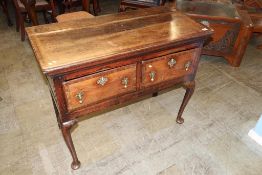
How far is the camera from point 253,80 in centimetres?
250

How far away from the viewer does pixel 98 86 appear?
1.22 metres

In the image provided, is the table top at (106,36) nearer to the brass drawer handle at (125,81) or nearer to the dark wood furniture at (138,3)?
the brass drawer handle at (125,81)

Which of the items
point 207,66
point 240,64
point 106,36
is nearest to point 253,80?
point 240,64

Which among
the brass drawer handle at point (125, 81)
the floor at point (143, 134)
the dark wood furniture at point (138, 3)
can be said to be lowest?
the floor at point (143, 134)

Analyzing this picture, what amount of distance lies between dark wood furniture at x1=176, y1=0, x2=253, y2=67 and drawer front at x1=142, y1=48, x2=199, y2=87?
3.79 ft

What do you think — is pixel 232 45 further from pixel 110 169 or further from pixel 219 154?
pixel 110 169

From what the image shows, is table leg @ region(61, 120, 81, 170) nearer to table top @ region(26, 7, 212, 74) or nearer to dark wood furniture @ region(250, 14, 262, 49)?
table top @ region(26, 7, 212, 74)

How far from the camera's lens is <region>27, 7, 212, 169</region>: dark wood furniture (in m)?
1.13

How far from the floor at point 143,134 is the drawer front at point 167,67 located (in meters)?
0.61

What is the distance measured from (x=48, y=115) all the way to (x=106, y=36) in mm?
1049

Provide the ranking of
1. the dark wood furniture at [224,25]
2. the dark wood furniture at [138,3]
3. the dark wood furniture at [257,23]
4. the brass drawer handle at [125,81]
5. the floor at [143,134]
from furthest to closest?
1. the dark wood furniture at [138,3]
2. the dark wood furniture at [257,23]
3. the dark wood furniture at [224,25]
4. the floor at [143,134]
5. the brass drawer handle at [125,81]

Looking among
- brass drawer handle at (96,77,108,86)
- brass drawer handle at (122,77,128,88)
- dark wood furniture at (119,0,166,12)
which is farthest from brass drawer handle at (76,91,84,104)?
dark wood furniture at (119,0,166,12)

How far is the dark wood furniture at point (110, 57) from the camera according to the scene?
1.13 metres

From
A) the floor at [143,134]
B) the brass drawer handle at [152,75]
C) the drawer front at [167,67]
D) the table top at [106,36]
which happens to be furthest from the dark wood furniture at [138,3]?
the brass drawer handle at [152,75]
